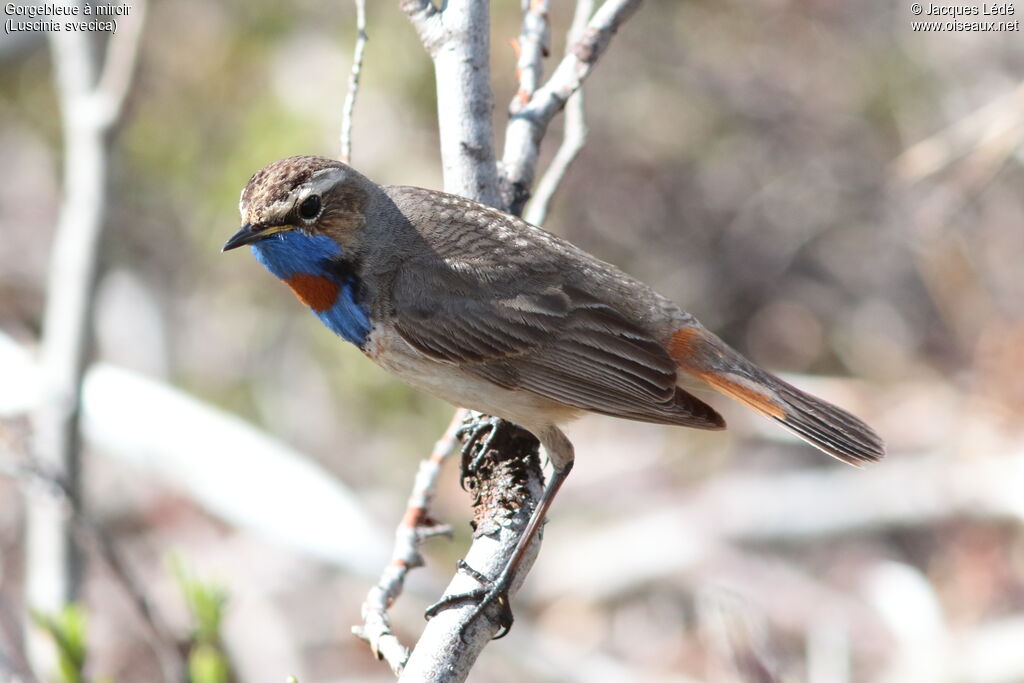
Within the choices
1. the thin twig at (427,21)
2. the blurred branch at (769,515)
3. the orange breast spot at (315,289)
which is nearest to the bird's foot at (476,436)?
the orange breast spot at (315,289)

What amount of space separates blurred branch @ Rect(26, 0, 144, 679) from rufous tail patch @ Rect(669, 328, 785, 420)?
2779mm

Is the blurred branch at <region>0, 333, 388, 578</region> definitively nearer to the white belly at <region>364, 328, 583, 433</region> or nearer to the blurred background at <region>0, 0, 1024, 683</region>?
the blurred background at <region>0, 0, 1024, 683</region>

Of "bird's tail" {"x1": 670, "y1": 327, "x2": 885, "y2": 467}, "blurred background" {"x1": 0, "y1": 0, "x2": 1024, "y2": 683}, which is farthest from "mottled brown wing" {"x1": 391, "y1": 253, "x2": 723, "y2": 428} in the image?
"blurred background" {"x1": 0, "y1": 0, "x2": 1024, "y2": 683}

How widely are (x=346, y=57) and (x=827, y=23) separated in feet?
12.8

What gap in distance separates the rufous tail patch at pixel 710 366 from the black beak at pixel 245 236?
158 cm

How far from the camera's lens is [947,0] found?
8711mm

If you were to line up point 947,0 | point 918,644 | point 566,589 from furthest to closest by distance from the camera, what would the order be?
1. point 947,0
2. point 566,589
3. point 918,644

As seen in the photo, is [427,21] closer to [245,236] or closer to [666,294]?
[245,236]

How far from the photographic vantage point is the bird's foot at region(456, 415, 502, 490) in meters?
4.26

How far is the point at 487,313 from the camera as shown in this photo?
426cm

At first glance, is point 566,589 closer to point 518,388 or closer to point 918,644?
point 918,644

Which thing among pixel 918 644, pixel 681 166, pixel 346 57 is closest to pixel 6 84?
pixel 346 57

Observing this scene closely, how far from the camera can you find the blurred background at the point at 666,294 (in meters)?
7.87

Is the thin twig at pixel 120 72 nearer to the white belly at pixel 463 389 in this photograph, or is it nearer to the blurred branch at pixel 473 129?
the blurred branch at pixel 473 129
